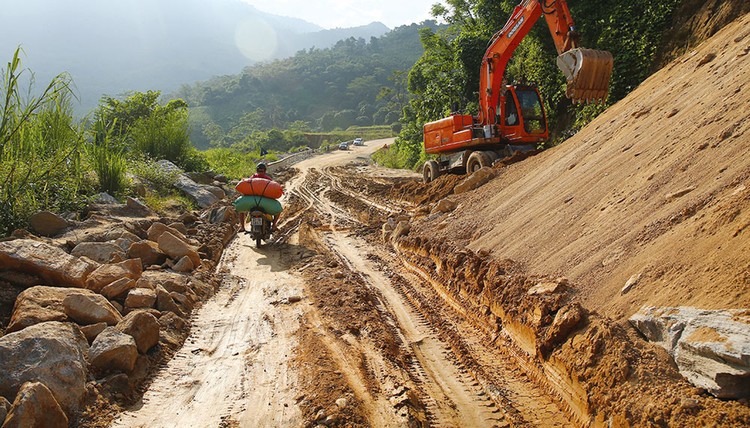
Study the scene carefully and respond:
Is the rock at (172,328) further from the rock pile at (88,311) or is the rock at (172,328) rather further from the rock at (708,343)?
the rock at (708,343)

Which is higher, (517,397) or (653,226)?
(653,226)

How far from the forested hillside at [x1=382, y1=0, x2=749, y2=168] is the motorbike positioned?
8.29 m

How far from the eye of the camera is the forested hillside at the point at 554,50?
11.1 m

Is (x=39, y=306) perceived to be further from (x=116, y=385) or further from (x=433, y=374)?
(x=433, y=374)

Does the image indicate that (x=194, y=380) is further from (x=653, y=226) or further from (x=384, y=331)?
(x=653, y=226)

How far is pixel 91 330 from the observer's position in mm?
4297

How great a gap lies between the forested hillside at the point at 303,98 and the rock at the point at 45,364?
71003mm

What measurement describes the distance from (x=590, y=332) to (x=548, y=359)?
48cm

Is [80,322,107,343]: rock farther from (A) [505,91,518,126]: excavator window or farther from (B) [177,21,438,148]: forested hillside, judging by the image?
(B) [177,21,438,148]: forested hillside

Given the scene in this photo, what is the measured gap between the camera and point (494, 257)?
6.11 m

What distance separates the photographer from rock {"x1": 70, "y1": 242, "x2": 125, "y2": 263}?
6242mm

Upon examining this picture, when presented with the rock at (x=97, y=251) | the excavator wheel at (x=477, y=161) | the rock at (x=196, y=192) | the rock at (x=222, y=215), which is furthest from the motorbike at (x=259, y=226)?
the excavator wheel at (x=477, y=161)

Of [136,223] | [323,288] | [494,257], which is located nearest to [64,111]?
[136,223]

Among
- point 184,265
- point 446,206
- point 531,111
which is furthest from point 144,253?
point 531,111
